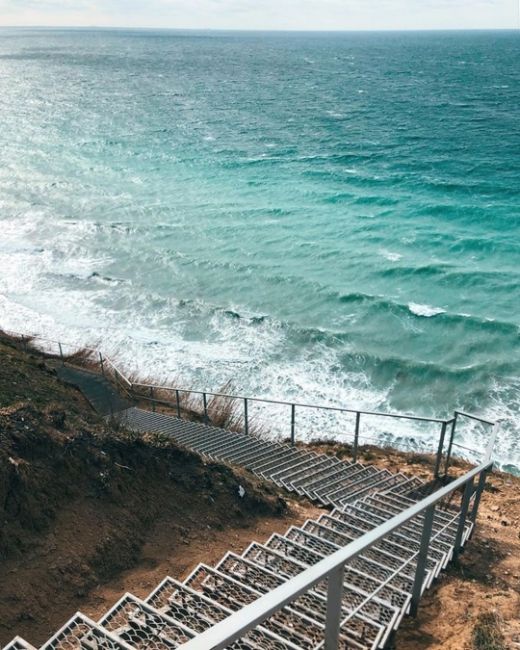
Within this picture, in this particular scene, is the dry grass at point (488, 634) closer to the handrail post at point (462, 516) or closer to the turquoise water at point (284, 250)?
the handrail post at point (462, 516)

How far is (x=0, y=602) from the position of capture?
5574 millimetres

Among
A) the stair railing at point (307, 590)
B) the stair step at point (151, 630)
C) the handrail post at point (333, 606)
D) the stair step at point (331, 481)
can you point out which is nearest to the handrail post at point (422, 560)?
the stair railing at point (307, 590)

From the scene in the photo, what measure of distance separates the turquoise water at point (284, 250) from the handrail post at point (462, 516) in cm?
1052

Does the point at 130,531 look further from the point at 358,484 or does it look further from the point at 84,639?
the point at 358,484

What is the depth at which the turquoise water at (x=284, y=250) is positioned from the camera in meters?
21.4

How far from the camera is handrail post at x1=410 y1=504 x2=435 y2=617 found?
4.76 m

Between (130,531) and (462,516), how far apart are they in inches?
159

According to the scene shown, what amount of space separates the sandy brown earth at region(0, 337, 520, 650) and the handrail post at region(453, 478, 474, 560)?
208mm

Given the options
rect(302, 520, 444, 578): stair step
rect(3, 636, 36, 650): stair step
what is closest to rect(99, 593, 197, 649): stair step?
rect(3, 636, 36, 650): stair step

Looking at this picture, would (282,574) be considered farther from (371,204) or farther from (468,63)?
(468,63)

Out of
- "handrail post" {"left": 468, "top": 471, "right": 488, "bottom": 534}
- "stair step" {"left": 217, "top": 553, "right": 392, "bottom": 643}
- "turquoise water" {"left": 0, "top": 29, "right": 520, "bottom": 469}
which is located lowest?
"turquoise water" {"left": 0, "top": 29, "right": 520, "bottom": 469}

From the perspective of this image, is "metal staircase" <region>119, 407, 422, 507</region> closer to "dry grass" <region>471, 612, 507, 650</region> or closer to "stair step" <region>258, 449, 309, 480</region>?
"stair step" <region>258, 449, 309, 480</region>

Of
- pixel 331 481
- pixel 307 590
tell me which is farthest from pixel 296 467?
pixel 307 590

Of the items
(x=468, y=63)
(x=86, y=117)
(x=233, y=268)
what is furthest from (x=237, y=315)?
(x=468, y=63)
